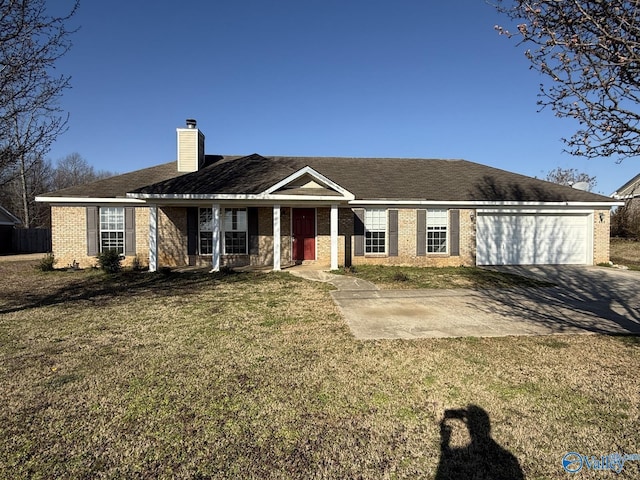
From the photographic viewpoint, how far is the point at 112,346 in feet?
16.4

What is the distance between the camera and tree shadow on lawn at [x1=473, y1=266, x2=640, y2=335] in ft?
20.2

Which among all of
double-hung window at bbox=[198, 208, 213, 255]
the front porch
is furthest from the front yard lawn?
double-hung window at bbox=[198, 208, 213, 255]

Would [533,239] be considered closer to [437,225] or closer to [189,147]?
[437,225]

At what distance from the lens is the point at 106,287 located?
31.7 ft

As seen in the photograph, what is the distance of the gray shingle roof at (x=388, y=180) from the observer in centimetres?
1247

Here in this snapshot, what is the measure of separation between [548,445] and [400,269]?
10.2m

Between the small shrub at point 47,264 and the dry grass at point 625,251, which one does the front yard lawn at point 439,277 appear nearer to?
the dry grass at point 625,251

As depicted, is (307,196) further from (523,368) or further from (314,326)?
(523,368)

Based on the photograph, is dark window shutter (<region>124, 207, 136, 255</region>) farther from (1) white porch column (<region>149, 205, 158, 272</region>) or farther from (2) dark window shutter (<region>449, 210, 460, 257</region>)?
(2) dark window shutter (<region>449, 210, 460, 257</region>)

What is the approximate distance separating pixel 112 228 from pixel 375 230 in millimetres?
10670

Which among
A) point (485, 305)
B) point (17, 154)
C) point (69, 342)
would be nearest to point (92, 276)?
point (17, 154)

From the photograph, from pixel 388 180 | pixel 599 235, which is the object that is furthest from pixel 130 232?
pixel 599 235

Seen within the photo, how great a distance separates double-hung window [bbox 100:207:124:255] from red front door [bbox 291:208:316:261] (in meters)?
6.88

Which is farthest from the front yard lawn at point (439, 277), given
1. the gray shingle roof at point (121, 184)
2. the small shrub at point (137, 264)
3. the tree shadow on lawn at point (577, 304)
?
the gray shingle roof at point (121, 184)
